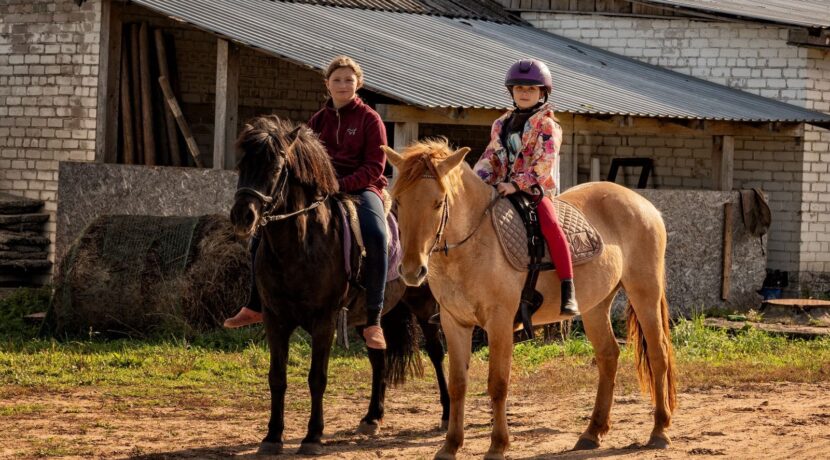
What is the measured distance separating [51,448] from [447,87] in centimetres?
856

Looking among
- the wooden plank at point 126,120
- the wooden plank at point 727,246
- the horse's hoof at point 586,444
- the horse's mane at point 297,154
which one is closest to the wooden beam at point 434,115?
the wooden plank at point 727,246

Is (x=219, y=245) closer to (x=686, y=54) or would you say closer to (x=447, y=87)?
(x=447, y=87)

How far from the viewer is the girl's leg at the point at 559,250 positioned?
25.7 ft

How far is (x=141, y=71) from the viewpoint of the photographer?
18328 millimetres

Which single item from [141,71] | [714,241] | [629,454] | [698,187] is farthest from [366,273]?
[698,187]

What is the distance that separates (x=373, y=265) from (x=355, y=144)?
841 mm

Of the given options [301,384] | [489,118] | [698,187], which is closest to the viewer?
[301,384]

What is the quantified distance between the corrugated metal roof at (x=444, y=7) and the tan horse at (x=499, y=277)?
40.7ft

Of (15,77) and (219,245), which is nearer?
(219,245)

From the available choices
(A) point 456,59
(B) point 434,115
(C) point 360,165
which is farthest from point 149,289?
(A) point 456,59

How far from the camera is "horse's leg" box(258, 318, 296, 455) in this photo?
7906mm

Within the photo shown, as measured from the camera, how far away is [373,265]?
8406 millimetres

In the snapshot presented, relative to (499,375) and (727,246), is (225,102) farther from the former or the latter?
(499,375)

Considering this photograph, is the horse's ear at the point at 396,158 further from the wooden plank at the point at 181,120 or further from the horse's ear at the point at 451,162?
the wooden plank at the point at 181,120
